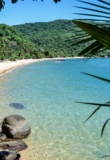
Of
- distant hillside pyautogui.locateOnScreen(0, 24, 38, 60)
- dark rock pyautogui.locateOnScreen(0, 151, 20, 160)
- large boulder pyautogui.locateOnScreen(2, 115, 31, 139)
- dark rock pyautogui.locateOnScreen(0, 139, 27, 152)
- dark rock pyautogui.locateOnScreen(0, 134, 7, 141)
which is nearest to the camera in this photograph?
dark rock pyautogui.locateOnScreen(0, 151, 20, 160)

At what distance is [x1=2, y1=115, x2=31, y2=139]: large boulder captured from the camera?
1127cm

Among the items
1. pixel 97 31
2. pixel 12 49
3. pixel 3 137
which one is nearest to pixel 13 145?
pixel 3 137

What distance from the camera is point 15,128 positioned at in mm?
11391

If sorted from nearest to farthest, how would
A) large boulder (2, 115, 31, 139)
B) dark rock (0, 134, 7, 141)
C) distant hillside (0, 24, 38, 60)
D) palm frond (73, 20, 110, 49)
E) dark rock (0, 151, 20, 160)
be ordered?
palm frond (73, 20, 110, 49) < dark rock (0, 151, 20, 160) < dark rock (0, 134, 7, 141) < large boulder (2, 115, 31, 139) < distant hillside (0, 24, 38, 60)

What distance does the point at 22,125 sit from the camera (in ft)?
38.7

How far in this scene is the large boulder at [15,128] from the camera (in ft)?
37.0

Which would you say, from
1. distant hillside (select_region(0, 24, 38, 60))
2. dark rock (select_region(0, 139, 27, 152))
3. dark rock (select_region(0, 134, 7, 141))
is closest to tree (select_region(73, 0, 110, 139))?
dark rock (select_region(0, 139, 27, 152))

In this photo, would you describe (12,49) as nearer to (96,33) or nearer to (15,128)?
(15,128)

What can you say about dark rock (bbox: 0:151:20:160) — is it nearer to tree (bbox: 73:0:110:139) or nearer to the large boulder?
the large boulder

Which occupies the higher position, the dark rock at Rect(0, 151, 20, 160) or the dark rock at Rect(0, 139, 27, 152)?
the dark rock at Rect(0, 151, 20, 160)

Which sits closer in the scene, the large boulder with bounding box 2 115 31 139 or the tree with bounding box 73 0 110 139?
the tree with bounding box 73 0 110 139

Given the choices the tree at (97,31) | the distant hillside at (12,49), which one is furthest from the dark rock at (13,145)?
the distant hillside at (12,49)

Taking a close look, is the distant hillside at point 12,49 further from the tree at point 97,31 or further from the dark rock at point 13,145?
the tree at point 97,31

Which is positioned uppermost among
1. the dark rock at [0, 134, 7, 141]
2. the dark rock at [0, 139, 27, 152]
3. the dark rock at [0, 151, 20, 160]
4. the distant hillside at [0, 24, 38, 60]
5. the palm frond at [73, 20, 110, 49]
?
the palm frond at [73, 20, 110, 49]
